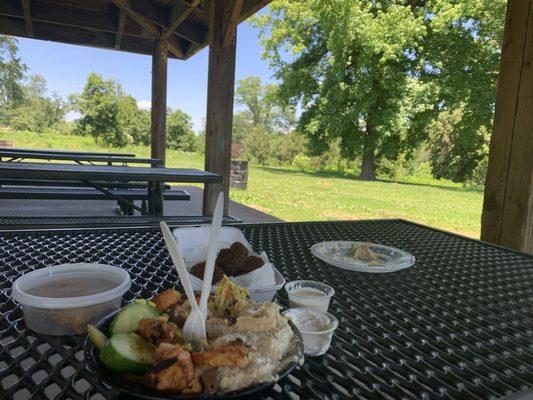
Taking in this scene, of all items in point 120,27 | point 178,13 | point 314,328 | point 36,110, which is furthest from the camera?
point 36,110

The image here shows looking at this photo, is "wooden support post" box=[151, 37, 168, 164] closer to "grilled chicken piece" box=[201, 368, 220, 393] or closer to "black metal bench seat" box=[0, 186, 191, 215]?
"black metal bench seat" box=[0, 186, 191, 215]

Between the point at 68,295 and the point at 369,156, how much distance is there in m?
15.3

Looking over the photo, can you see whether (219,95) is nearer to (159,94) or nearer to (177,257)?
(159,94)

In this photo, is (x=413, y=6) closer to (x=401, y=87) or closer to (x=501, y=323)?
(x=401, y=87)

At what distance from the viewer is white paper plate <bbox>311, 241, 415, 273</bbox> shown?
1.03 meters

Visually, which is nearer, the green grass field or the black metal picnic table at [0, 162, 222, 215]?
the black metal picnic table at [0, 162, 222, 215]

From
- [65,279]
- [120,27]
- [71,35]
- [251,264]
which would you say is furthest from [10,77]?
[251,264]

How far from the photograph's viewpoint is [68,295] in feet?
2.17

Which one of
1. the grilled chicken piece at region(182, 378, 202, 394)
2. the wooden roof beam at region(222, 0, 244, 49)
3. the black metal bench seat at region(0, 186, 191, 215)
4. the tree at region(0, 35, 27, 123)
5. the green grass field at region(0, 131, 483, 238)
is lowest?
the green grass field at region(0, 131, 483, 238)

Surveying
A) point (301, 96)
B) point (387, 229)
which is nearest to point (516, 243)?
point (387, 229)

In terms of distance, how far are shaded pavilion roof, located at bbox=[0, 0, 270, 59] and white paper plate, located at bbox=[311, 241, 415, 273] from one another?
375 cm

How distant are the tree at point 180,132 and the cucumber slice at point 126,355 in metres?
28.6

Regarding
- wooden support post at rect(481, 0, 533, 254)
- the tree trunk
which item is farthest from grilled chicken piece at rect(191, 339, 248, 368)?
the tree trunk

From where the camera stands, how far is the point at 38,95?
25594 mm
